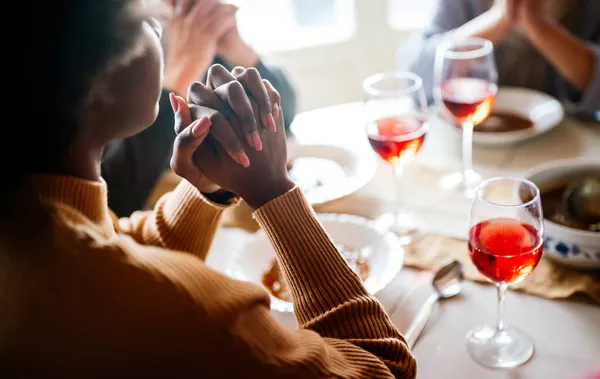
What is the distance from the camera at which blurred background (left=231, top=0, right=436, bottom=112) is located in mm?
2570

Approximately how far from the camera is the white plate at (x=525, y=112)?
3.88 ft

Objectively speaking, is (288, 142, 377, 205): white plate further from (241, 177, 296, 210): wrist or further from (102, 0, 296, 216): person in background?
(241, 177, 296, 210): wrist

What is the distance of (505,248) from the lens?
760 millimetres

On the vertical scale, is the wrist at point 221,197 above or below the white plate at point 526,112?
above

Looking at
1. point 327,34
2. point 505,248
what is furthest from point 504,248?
point 327,34

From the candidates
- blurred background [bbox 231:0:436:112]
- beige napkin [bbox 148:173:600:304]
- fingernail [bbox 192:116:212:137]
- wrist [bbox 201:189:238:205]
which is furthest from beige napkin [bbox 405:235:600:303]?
blurred background [bbox 231:0:436:112]

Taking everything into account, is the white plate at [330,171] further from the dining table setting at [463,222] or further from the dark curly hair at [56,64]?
the dark curly hair at [56,64]

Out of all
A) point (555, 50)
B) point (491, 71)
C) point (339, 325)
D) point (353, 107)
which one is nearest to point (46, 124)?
point (339, 325)

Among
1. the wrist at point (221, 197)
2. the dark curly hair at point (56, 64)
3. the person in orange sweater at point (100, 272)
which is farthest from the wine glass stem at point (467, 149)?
the dark curly hair at point (56, 64)

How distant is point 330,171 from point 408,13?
5.64 ft

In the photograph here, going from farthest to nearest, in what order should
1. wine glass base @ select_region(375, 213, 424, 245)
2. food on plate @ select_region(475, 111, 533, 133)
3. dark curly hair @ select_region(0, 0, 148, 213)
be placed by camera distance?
1. food on plate @ select_region(475, 111, 533, 133)
2. wine glass base @ select_region(375, 213, 424, 245)
3. dark curly hair @ select_region(0, 0, 148, 213)

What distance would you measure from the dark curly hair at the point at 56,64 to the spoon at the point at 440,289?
0.48 m

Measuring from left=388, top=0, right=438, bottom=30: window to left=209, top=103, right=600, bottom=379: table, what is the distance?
1.45 meters

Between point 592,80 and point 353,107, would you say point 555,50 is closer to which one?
point 592,80
